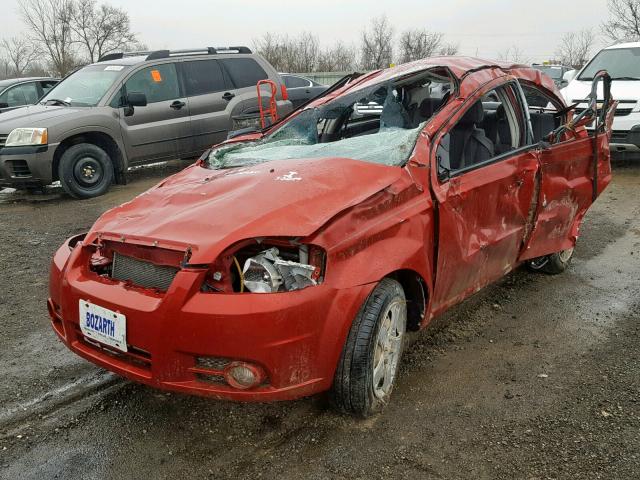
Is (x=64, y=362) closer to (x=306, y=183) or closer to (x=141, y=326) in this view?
(x=141, y=326)

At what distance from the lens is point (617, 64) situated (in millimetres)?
9711

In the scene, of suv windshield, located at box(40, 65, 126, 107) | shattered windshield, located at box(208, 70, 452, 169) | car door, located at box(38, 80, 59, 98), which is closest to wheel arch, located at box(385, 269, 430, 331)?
shattered windshield, located at box(208, 70, 452, 169)

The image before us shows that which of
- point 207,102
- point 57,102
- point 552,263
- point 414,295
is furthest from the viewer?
point 207,102

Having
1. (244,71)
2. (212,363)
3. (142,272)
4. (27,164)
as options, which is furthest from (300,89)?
(212,363)

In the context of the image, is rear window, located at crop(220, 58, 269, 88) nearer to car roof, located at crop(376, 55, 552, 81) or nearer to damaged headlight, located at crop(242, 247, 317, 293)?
car roof, located at crop(376, 55, 552, 81)

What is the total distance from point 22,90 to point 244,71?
5.54m

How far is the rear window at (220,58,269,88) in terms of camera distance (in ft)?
30.2

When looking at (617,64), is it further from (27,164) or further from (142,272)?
(142,272)

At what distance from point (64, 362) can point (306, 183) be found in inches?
74.1

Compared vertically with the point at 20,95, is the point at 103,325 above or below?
below

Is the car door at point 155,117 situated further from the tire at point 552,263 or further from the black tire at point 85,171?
the tire at point 552,263

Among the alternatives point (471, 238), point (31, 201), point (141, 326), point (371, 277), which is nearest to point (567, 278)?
point (471, 238)

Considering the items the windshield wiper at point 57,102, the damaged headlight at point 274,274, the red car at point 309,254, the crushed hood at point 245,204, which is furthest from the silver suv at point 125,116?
the damaged headlight at point 274,274

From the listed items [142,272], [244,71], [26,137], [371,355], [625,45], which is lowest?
[371,355]
